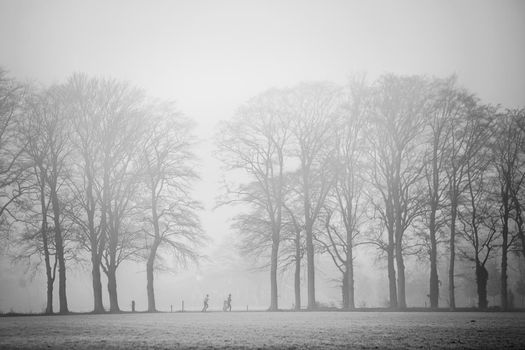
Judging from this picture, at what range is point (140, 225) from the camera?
33.8m

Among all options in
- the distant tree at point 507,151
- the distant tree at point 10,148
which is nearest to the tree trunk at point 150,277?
the distant tree at point 10,148

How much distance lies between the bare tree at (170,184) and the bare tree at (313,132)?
9172 mm

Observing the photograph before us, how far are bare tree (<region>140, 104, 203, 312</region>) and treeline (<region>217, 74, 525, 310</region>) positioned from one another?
11.5 ft

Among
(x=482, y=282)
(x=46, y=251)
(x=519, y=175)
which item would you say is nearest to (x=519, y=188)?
(x=519, y=175)

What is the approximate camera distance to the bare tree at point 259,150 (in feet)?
110

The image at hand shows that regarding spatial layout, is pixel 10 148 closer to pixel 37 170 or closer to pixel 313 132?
pixel 37 170

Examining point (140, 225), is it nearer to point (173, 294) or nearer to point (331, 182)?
point (331, 182)

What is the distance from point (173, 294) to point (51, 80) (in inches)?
2854

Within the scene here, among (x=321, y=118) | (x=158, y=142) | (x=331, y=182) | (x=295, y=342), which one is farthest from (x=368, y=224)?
(x=295, y=342)

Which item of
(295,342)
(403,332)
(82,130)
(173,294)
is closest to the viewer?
(295,342)

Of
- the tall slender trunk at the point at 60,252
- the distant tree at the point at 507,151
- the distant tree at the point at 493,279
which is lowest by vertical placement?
the distant tree at the point at 493,279

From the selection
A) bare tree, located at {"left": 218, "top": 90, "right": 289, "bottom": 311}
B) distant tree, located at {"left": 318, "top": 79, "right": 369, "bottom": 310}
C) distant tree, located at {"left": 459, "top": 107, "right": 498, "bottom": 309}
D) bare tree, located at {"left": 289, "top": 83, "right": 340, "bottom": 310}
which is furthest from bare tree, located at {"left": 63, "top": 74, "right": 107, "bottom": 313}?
distant tree, located at {"left": 459, "top": 107, "right": 498, "bottom": 309}

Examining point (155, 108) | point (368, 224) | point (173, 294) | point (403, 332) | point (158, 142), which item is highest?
point (155, 108)

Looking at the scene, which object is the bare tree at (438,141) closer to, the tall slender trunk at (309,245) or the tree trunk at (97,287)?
the tall slender trunk at (309,245)
